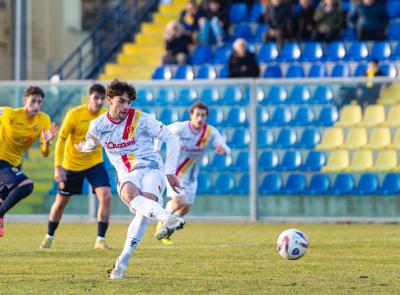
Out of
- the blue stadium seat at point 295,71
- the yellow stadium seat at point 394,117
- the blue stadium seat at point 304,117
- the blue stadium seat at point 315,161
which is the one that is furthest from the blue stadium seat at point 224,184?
the blue stadium seat at point 295,71

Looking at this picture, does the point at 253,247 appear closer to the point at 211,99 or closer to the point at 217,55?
the point at 211,99

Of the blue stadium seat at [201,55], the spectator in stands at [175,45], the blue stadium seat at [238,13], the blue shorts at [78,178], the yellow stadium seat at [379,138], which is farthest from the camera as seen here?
the blue stadium seat at [238,13]

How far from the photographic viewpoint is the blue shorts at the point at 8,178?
13.1 metres

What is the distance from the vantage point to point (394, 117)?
19031 millimetres

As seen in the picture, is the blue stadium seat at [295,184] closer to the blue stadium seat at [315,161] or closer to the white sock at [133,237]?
the blue stadium seat at [315,161]

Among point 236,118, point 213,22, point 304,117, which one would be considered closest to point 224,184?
point 236,118

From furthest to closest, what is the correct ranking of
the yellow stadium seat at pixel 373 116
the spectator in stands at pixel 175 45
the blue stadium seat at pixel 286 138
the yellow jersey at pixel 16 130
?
the spectator in stands at pixel 175 45 < the blue stadium seat at pixel 286 138 < the yellow stadium seat at pixel 373 116 < the yellow jersey at pixel 16 130

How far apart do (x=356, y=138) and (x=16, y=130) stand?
7529 millimetres

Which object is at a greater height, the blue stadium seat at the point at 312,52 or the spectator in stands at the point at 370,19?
the spectator in stands at the point at 370,19

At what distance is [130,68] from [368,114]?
322 inches

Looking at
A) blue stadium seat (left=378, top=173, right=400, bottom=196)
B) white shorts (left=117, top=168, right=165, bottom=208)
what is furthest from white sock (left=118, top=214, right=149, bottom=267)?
blue stadium seat (left=378, top=173, right=400, bottom=196)

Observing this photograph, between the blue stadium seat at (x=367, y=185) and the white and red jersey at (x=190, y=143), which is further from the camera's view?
the blue stadium seat at (x=367, y=185)

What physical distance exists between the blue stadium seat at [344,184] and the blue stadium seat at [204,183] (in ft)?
7.24

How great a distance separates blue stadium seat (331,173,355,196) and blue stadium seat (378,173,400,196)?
0.52m
